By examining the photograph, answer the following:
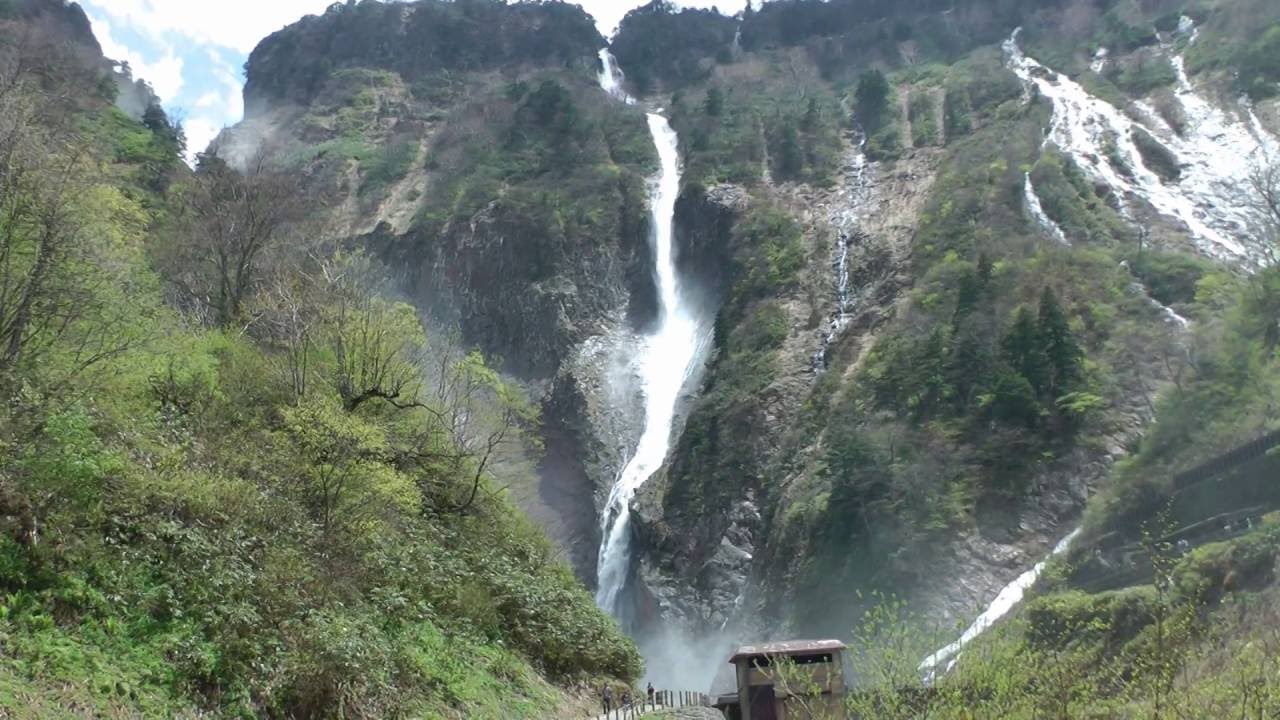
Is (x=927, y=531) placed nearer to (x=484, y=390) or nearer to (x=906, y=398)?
(x=906, y=398)

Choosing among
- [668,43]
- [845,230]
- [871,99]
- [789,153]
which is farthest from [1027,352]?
[668,43]

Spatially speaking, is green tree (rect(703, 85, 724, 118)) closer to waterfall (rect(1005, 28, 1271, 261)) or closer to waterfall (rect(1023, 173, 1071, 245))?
waterfall (rect(1005, 28, 1271, 261))

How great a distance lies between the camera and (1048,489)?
37969mm

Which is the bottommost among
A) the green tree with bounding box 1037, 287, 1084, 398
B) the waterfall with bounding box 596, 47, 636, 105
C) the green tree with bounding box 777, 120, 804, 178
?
the green tree with bounding box 1037, 287, 1084, 398

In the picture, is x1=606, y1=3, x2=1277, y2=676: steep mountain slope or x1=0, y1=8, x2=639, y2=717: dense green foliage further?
x1=606, y1=3, x2=1277, y2=676: steep mountain slope

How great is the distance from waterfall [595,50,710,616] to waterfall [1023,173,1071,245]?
19.0m

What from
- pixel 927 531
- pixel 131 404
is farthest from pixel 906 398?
pixel 131 404

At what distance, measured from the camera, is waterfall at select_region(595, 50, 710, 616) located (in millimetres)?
50312

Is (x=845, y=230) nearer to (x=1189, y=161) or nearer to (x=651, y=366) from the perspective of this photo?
(x=651, y=366)

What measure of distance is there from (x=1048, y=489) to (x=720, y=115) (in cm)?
4761

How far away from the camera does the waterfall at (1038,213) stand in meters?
49.6

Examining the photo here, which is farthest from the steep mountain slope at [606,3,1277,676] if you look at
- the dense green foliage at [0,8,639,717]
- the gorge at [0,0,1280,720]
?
the dense green foliage at [0,8,639,717]

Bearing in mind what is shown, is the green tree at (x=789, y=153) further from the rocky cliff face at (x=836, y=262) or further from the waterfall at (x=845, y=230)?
the waterfall at (x=845, y=230)

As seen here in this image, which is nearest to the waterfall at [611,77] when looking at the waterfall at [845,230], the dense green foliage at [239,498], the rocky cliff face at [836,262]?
the rocky cliff face at [836,262]
